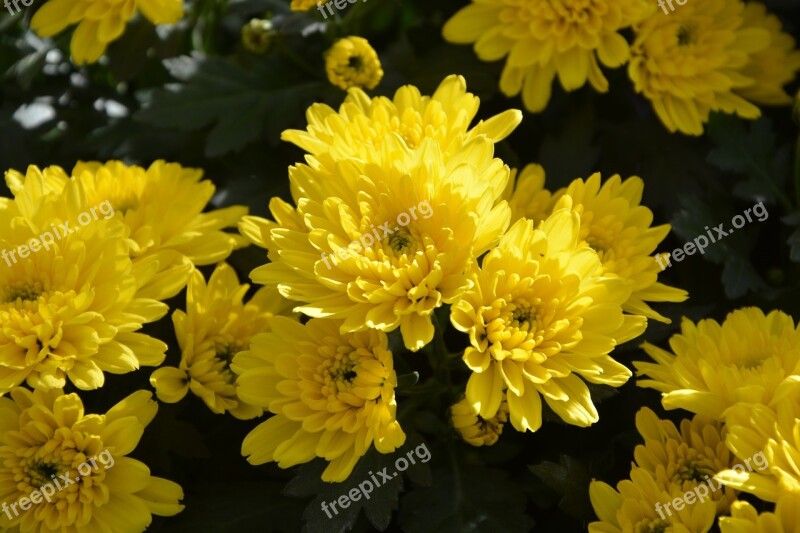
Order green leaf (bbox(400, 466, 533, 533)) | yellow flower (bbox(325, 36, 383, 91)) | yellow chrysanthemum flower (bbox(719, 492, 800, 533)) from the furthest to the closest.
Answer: yellow flower (bbox(325, 36, 383, 91)) → green leaf (bbox(400, 466, 533, 533)) → yellow chrysanthemum flower (bbox(719, 492, 800, 533))

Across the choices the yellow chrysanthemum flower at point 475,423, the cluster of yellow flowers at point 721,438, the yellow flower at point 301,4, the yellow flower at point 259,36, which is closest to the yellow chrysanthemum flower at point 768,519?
the cluster of yellow flowers at point 721,438

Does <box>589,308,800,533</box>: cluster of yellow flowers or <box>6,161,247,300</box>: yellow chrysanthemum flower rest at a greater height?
<box>6,161,247,300</box>: yellow chrysanthemum flower

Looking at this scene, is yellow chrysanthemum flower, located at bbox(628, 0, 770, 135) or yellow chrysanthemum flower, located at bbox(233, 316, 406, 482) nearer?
yellow chrysanthemum flower, located at bbox(233, 316, 406, 482)

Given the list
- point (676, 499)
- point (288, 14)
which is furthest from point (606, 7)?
point (676, 499)

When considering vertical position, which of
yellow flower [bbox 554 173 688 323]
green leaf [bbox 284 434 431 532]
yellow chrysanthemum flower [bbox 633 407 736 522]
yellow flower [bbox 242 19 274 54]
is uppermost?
yellow flower [bbox 242 19 274 54]

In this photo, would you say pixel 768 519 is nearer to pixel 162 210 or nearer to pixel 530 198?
pixel 530 198

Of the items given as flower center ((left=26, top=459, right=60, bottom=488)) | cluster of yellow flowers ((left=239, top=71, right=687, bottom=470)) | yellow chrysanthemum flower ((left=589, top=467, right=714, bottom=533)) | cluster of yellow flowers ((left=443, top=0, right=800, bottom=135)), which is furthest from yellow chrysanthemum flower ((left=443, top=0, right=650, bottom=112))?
flower center ((left=26, top=459, right=60, bottom=488))

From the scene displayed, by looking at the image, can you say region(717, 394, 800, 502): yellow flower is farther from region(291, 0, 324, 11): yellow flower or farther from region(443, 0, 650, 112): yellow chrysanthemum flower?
region(291, 0, 324, 11): yellow flower

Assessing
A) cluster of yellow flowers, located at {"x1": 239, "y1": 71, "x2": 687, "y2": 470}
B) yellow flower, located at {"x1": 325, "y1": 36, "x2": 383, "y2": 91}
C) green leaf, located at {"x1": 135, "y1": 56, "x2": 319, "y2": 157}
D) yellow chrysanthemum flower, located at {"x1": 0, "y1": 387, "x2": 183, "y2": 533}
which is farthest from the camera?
green leaf, located at {"x1": 135, "y1": 56, "x2": 319, "y2": 157}
